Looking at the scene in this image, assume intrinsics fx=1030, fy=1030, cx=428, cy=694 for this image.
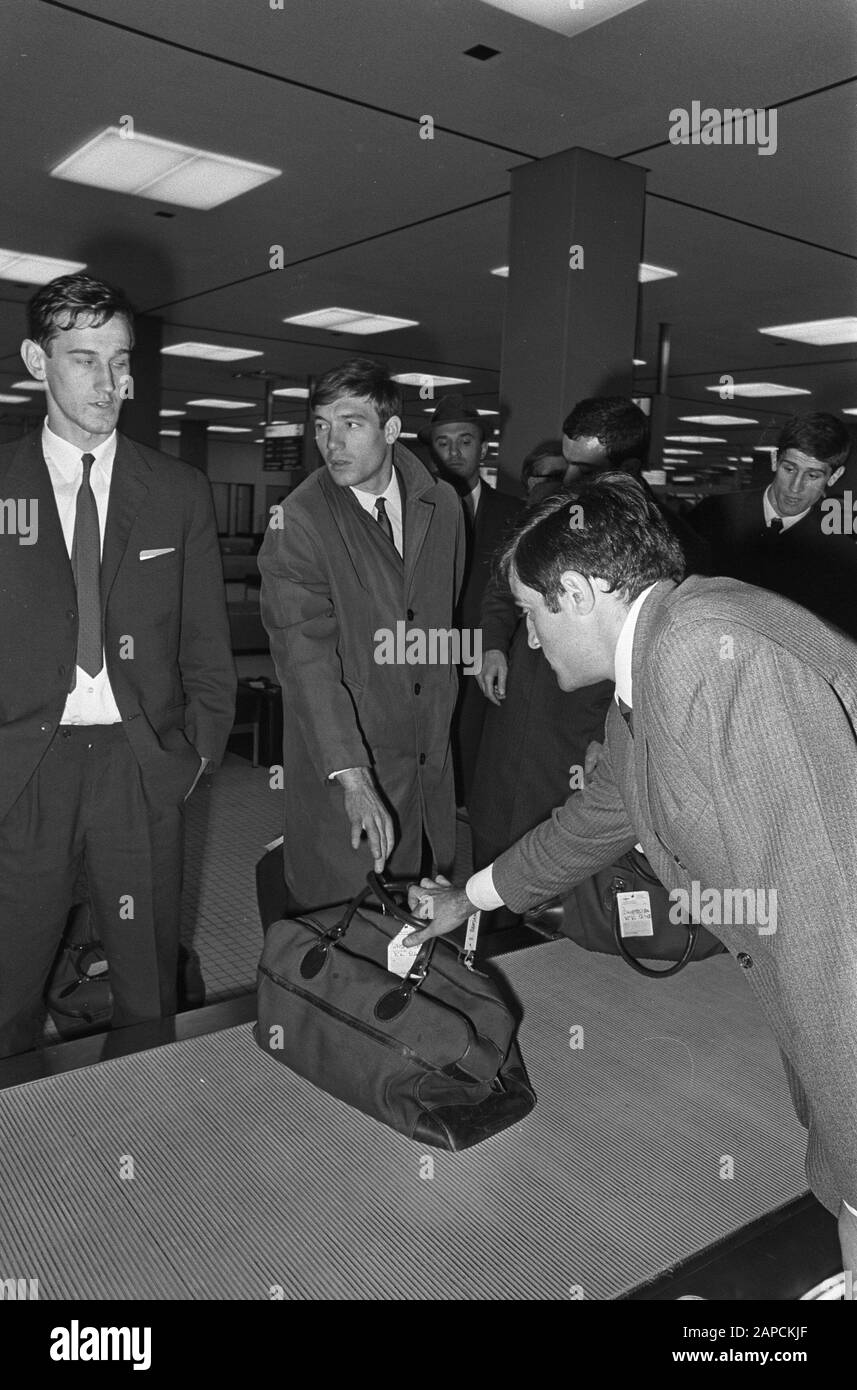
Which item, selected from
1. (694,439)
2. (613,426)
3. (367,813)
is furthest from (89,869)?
(694,439)

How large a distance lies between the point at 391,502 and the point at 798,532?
1567 millimetres

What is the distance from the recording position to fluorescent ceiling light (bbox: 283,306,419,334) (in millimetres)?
8594

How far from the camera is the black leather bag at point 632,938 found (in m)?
1.64

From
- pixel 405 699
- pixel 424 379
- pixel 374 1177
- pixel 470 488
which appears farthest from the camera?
pixel 424 379

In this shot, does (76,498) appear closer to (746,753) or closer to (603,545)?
(603,545)

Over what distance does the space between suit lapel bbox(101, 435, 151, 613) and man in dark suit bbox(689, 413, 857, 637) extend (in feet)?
6.17

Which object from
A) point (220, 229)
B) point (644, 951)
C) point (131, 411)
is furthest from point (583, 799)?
point (131, 411)

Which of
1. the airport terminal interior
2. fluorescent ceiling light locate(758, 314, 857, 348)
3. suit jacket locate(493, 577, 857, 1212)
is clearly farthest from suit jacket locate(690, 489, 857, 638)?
fluorescent ceiling light locate(758, 314, 857, 348)

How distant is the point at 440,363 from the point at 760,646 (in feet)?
34.7

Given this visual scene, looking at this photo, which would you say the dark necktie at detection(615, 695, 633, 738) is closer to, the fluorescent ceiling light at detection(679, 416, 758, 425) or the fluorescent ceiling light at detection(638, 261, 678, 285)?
the fluorescent ceiling light at detection(638, 261, 678, 285)

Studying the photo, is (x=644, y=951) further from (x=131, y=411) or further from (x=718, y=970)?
(x=131, y=411)

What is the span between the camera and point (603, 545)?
47.6 inches

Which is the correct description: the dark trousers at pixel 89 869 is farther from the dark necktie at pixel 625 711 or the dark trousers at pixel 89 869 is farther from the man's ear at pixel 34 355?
the dark necktie at pixel 625 711
